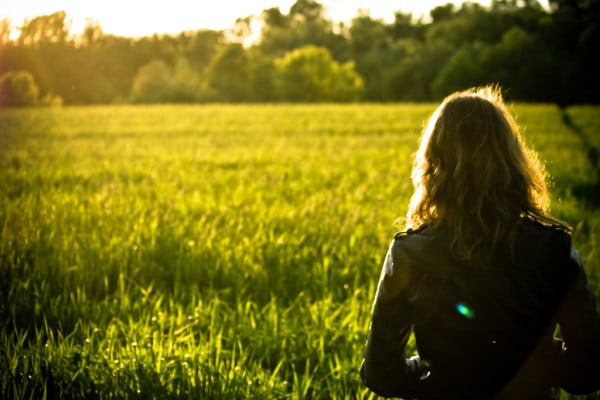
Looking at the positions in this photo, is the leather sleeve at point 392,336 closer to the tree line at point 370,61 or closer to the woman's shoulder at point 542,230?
the woman's shoulder at point 542,230

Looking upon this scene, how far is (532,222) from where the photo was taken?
59.2 inches

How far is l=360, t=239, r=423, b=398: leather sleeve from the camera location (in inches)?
59.8

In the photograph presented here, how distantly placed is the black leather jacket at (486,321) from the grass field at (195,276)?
1098 millimetres

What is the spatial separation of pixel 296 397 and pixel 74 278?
6.73 feet

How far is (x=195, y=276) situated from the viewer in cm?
399

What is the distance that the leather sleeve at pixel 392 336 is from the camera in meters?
1.52

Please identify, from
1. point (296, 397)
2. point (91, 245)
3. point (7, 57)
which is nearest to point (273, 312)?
point (296, 397)

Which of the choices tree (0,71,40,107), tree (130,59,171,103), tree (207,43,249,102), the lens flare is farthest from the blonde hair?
tree (207,43,249,102)

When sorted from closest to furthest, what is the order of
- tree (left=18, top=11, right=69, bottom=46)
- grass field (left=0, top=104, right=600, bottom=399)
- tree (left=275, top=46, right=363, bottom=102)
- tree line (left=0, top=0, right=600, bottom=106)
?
grass field (left=0, top=104, right=600, bottom=399) < tree (left=18, top=11, right=69, bottom=46) < tree line (left=0, top=0, right=600, bottom=106) < tree (left=275, top=46, right=363, bottom=102)

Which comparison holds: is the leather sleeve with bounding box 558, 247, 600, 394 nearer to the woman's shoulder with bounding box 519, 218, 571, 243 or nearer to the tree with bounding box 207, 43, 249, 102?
the woman's shoulder with bounding box 519, 218, 571, 243

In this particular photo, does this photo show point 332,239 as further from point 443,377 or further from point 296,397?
point 443,377

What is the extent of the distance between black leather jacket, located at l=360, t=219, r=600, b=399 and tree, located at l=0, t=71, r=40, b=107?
648cm

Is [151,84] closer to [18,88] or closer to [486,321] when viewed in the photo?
[18,88]

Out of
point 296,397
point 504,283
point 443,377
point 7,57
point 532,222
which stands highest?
point 7,57
